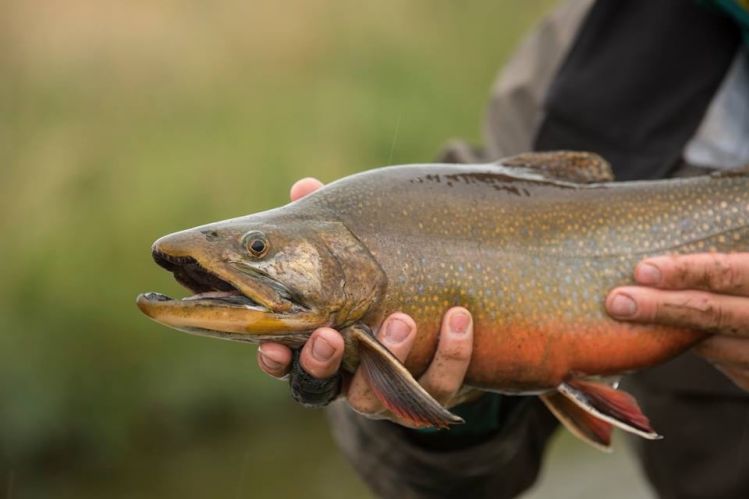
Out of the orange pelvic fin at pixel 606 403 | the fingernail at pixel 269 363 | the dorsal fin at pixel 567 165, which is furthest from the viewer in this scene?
the dorsal fin at pixel 567 165

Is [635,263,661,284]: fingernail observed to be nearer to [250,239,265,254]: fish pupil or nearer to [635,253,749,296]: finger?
[635,253,749,296]: finger

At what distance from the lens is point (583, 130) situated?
126 inches

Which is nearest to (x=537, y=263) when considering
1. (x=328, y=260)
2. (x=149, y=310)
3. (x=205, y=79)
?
(x=328, y=260)

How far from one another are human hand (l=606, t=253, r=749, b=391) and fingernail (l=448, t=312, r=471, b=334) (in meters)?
0.36

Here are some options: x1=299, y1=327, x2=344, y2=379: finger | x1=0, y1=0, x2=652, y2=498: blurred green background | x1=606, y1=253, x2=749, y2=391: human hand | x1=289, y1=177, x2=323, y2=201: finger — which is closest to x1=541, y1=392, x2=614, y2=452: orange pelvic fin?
x1=606, y1=253, x2=749, y2=391: human hand

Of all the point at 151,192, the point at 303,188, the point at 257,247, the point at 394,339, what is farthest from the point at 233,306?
the point at 151,192

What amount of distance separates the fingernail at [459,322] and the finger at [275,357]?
33 centimetres

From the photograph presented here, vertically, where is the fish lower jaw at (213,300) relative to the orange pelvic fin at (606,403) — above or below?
above

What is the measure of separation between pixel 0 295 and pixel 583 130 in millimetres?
3059

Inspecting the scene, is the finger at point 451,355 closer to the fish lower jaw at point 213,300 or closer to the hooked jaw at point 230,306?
the hooked jaw at point 230,306

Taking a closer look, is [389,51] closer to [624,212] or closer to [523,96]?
[523,96]

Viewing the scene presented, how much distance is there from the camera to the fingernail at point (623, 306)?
2256mm

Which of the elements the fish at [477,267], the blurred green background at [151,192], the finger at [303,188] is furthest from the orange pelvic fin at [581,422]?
the blurred green background at [151,192]

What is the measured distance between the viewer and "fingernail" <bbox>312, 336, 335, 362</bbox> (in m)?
2.00
